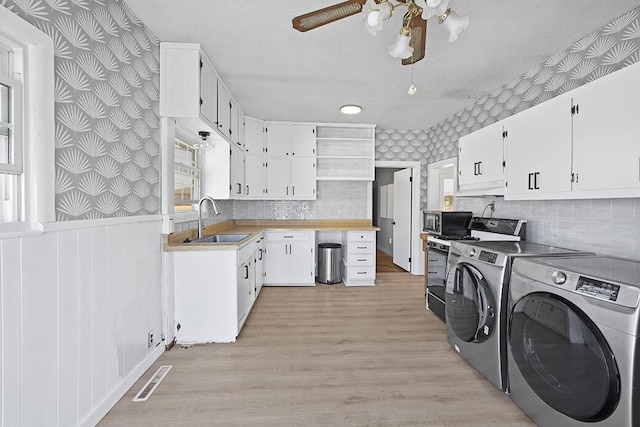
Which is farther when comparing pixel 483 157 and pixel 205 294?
pixel 483 157

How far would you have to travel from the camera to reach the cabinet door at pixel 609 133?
155cm

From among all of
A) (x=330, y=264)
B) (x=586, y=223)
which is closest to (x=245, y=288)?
(x=330, y=264)

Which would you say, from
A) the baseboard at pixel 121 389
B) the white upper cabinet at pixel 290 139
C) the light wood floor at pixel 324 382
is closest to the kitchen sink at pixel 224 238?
the light wood floor at pixel 324 382

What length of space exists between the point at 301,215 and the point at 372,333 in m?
2.50

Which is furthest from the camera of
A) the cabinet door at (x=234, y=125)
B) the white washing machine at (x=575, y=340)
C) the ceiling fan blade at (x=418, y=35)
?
the cabinet door at (x=234, y=125)

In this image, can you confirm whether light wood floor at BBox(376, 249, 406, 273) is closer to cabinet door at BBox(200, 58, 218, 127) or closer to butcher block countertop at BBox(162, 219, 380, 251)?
butcher block countertop at BBox(162, 219, 380, 251)

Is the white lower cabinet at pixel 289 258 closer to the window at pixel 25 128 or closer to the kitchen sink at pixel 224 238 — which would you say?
the kitchen sink at pixel 224 238

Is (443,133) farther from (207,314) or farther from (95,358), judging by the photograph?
(95,358)

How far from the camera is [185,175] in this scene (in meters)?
3.06

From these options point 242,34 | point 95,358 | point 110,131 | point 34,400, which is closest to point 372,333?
point 95,358

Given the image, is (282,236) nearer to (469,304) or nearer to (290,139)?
(290,139)

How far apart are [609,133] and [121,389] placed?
3290 millimetres

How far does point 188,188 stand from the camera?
123 inches

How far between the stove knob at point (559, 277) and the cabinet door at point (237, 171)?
315 cm
